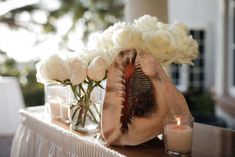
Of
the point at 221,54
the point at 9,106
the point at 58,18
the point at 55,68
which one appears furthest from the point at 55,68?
the point at 58,18

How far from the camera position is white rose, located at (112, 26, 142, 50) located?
3.28 ft

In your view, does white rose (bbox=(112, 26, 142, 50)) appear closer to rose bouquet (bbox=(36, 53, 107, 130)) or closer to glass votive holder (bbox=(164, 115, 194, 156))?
rose bouquet (bbox=(36, 53, 107, 130))

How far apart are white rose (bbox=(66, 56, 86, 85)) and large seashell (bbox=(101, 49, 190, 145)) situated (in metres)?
0.10

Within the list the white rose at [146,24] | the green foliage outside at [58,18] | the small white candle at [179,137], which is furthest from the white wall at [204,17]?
the small white candle at [179,137]

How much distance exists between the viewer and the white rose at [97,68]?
1.06m

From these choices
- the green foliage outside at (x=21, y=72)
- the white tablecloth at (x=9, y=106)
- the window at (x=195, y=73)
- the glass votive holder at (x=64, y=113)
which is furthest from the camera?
the window at (x=195, y=73)

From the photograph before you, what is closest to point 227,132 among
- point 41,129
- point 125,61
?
point 125,61

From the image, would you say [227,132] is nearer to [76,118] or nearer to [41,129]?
[76,118]

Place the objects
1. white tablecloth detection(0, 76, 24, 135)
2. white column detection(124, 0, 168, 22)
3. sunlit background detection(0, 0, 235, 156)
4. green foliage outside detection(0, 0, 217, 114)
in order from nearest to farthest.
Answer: white column detection(124, 0, 168, 22), white tablecloth detection(0, 76, 24, 135), sunlit background detection(0, 0, 235, 156), green foliage outside detection(0, 0, 217, 114)

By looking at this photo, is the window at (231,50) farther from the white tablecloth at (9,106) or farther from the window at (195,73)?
the white tablecloth at (9,106)

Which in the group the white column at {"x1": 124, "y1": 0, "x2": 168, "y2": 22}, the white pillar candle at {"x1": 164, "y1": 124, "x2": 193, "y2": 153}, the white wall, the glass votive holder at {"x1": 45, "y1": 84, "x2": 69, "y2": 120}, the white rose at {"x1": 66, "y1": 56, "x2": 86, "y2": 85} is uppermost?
the white wall

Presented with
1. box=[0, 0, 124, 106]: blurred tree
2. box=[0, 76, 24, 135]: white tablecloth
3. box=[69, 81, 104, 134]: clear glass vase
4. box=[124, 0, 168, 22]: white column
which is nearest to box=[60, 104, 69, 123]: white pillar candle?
box=[69, 81, 104, 134]: clear glass vase

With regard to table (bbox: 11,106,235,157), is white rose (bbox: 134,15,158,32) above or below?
above

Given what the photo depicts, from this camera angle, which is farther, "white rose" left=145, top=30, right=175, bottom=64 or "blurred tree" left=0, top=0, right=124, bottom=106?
"blurred tree" left=0, top=0, right=124, bottom=106
